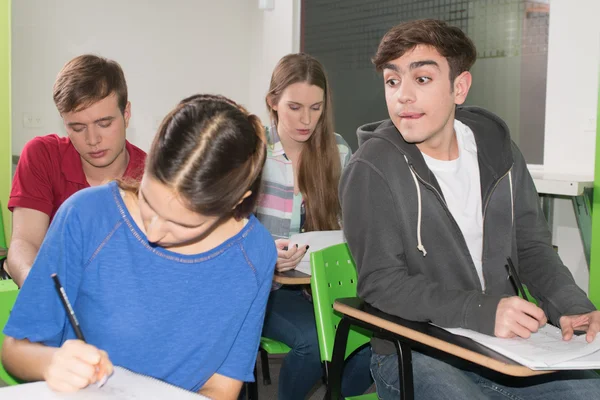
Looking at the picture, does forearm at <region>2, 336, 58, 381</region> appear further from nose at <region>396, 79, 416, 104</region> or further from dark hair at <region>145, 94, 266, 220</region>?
nose at <region>396, 79, 416, 104</region>

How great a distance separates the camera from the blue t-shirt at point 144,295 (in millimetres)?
1074

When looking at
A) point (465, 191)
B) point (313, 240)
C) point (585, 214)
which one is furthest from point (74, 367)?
point (585, 214)

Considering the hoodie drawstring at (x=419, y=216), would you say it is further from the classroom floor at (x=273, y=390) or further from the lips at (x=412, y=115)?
the classroom floor at (x=273, y=390)

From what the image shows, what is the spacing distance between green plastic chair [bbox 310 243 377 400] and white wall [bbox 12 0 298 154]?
294 centimetres

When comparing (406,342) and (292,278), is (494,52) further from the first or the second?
(406,342)

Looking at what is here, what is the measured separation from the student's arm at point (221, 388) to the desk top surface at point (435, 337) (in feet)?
1.30

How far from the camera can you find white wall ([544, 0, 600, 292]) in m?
3.17

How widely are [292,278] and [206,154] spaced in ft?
3.55

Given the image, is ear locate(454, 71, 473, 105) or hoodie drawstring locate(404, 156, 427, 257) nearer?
hoodie drawstring locate(404, 156, 427, 257)

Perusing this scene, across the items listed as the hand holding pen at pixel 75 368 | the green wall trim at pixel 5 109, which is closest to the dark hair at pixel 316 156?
the hand holding pen at pixel 75 368

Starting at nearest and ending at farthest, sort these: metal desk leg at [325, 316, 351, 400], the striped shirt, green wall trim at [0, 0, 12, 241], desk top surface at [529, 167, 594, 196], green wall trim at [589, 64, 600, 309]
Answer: metal desk leg at [325, 316, 351, 400] → the striped shirt → green wall trim at [589, 64, 600, 309] → desk top surface at [529, 167, 594, 196] → green wall trim at [0, 0, 12, 241]

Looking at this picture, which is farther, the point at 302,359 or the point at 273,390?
the point at 273,390

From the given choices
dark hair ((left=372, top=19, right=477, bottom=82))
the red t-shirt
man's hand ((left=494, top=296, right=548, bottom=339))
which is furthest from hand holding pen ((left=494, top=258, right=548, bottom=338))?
the red t-shirt

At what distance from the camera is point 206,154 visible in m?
1.05
